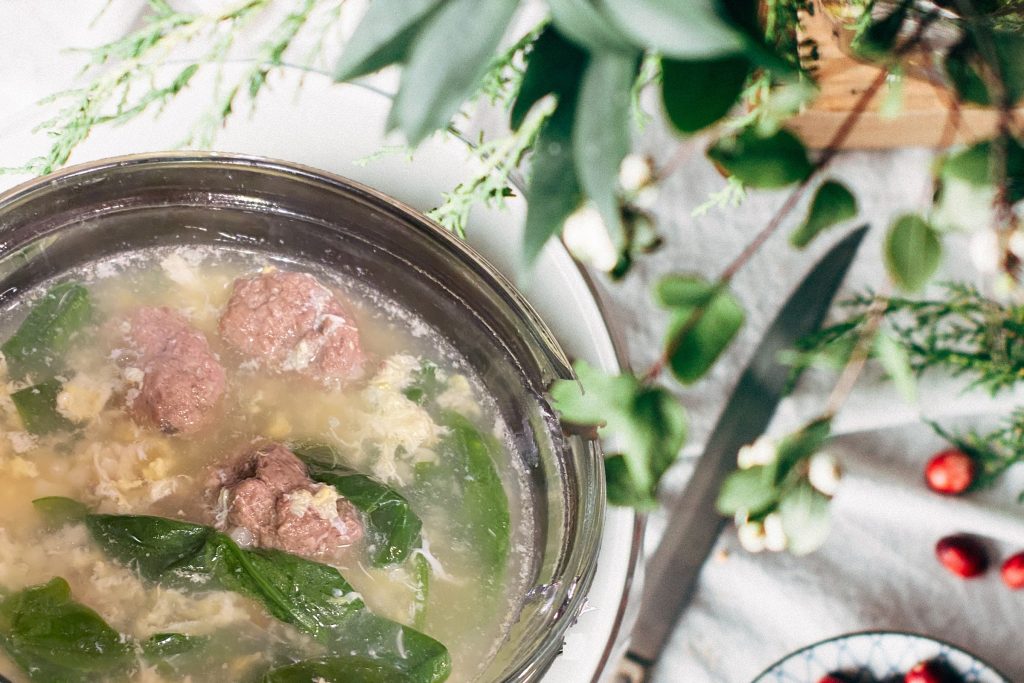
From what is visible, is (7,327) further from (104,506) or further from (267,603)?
(267,603)

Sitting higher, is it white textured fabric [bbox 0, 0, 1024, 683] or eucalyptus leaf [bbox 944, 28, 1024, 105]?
white textured fabric [bbox 0, 0, 1024, 683]

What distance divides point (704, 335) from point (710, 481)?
780mm

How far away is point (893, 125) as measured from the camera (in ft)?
3.47

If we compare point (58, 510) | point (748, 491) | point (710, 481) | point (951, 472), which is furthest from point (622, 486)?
point (951, 472)

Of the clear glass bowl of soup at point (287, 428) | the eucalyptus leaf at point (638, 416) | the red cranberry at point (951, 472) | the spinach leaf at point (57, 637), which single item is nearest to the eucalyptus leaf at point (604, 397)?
the eucalyptus leaf at point (638, 416)

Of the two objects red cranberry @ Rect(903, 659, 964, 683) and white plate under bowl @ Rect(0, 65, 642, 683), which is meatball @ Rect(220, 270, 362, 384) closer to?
white plate under bowl @ Rect(0, 65, 642, 683)

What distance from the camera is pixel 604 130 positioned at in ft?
0.84

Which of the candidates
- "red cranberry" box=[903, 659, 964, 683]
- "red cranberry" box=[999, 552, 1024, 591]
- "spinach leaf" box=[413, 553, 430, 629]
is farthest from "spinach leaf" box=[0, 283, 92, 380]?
"red cranberry" box=[999, 552, 1024, 591]

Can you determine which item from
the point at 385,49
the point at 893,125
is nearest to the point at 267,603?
the point at 385,49

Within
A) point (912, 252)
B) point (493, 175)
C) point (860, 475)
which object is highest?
point (860, 475)

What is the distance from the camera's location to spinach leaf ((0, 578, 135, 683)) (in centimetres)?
70

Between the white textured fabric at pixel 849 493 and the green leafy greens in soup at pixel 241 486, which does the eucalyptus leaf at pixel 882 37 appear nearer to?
the green leafy greens in soup at pixel 241 486

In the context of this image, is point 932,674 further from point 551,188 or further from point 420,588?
point 551,188

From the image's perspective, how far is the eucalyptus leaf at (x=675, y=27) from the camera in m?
0.25
